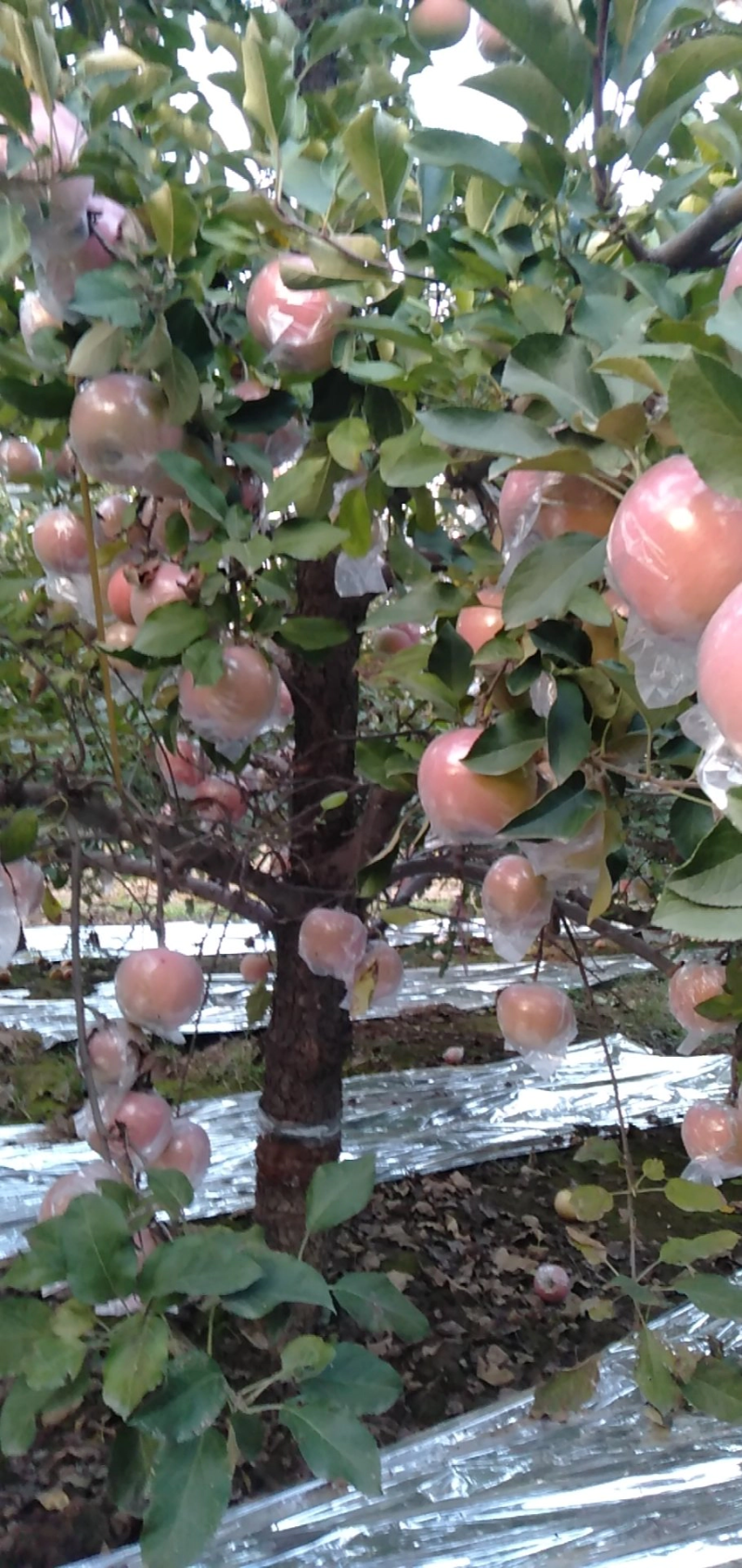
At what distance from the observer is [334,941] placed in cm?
100

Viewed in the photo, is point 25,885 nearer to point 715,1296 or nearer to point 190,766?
point 190,766

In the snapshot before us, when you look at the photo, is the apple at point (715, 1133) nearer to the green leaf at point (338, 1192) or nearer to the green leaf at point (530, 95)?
the green leaf at point (338, 1192)

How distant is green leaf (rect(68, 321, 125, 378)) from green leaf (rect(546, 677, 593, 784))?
1.14ft

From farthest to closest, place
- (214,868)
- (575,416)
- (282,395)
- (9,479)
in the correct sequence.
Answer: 1. (214,868)
2. (9,479)
3. (282,395)
4. (575,416)

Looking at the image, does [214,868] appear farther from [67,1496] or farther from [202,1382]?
[67,1496]

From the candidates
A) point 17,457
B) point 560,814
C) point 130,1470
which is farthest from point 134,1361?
point 17,457

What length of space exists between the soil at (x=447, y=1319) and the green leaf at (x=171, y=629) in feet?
1.69

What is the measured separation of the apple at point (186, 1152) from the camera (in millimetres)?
836

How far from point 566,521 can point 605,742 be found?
0.13m

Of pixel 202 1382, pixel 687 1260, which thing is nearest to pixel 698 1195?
pixel 687 1260

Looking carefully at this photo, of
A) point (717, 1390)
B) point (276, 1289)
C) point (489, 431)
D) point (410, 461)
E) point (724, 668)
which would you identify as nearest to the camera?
point (724, 668)

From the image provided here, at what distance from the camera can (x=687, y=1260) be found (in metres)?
0.77

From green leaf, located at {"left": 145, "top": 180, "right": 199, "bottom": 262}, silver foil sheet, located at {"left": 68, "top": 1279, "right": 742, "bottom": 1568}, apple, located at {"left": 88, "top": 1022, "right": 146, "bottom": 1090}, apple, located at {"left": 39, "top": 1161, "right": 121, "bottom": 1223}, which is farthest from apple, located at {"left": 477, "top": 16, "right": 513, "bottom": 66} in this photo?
silver foil sheet, located at {"left": 68, "top": 1279, "right": 742, "bottom": 1568}

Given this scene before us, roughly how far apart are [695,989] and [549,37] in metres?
0.79
